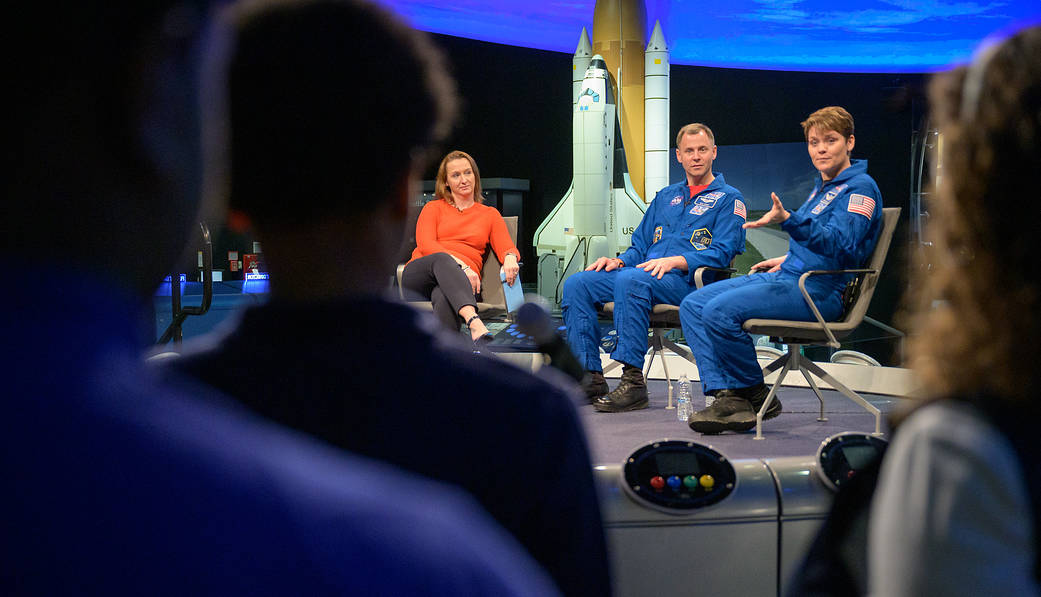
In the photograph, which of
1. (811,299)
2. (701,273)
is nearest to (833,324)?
(811,299)

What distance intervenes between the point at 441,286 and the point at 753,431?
165 cm

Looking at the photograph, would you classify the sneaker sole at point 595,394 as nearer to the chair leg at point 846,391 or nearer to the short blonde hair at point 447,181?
the chair leg at point 846,391

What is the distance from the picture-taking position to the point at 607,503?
1489mm

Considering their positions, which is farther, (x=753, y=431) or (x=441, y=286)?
(x=441, y=286)

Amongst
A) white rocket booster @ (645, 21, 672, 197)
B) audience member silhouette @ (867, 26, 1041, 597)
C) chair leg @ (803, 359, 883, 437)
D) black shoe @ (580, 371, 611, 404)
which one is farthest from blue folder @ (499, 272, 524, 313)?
white rocket booster @ (645, 21, 672, 197)

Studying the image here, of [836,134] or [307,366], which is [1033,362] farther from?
[836,134]

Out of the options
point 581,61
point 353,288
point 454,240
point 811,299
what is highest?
point 581,61

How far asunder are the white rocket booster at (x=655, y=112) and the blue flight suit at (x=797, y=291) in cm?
460

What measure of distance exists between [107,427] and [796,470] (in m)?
1.57

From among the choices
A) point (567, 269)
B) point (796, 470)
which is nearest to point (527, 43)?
point (567, 269)

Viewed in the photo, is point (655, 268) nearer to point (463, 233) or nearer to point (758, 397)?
point (758, 397)

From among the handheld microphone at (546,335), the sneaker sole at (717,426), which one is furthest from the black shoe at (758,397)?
the handheld microphone at (546,335)

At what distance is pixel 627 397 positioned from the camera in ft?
12.3

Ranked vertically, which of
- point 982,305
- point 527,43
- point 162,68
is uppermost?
point 527,43
